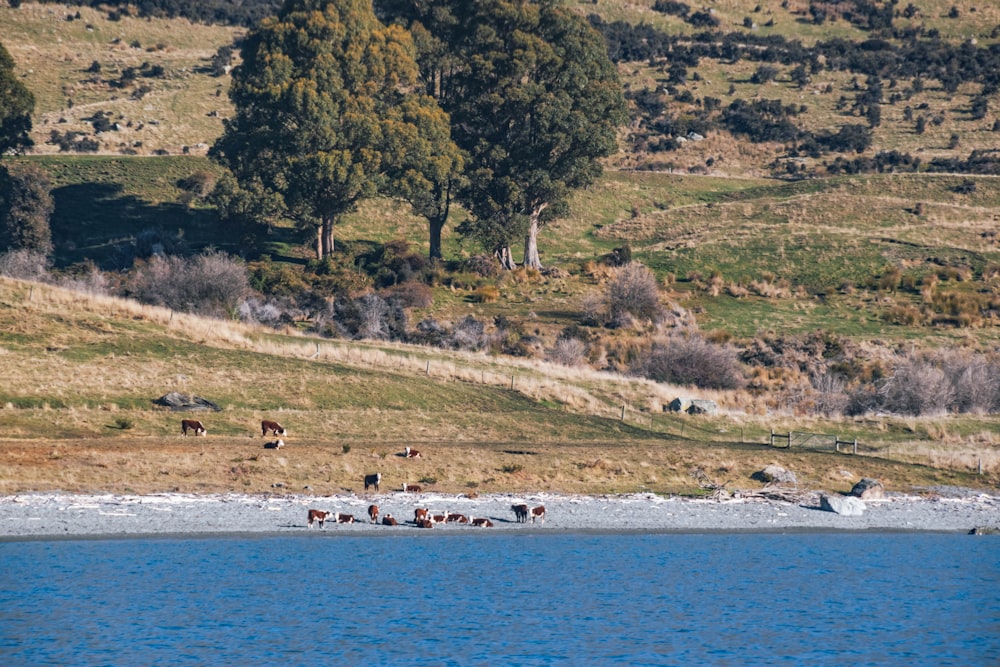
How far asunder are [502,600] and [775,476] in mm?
17352

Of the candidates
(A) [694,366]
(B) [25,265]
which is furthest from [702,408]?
(B) [25,265]

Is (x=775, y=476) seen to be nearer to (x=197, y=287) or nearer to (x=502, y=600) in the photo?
(x=502, y=600)

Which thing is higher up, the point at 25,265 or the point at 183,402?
the point at 25,265

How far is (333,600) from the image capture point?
2750 centimetres

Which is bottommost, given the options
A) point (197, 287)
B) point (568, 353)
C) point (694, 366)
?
point (694, 366)

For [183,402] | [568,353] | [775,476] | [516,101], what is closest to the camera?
[775,476]

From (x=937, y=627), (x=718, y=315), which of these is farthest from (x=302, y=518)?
(x=718, y=315)

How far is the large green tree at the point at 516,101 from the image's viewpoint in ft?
278

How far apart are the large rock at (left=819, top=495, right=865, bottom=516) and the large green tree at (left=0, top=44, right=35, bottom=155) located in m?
63.2

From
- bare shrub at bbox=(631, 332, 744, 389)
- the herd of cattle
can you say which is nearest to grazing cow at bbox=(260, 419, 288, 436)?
the herd of cattle

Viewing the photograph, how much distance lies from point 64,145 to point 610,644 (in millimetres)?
93243

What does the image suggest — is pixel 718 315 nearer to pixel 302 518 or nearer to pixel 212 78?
pixel 302 518

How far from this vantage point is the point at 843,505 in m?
39.3

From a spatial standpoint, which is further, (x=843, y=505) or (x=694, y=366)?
(x=694, y=366)
